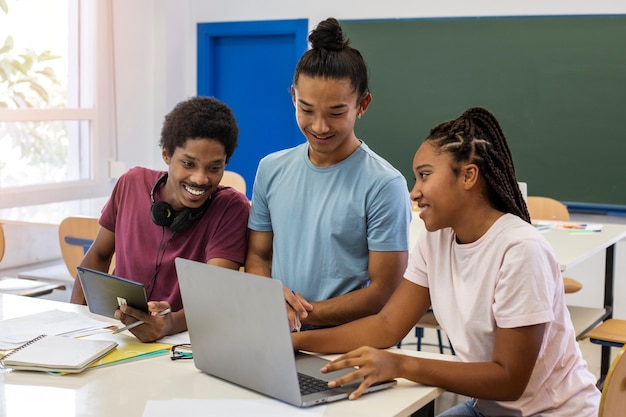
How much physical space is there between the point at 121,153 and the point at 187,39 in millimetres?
1182

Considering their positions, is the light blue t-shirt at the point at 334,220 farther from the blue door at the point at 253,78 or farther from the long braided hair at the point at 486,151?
the blue door at the point at 253,78

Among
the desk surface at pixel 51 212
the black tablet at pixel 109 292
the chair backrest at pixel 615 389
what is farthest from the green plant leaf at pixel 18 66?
the chair backrest at pixel 615 389

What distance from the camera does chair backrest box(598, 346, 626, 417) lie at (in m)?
1.58

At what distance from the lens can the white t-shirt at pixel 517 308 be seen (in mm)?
1674

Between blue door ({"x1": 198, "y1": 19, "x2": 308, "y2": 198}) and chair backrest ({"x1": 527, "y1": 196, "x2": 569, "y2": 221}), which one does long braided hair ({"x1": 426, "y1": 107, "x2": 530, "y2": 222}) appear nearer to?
chair backrest ({"x1": 527, "y1": 196, "x2": 569, "y2": 221})

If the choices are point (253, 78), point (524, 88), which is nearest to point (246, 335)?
point (524, 88)

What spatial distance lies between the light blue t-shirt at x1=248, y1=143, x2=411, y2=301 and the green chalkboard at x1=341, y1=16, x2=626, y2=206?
370cm

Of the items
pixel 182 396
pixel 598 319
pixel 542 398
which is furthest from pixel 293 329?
pixel 598 319

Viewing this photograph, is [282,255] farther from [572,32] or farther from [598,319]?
[572,32]

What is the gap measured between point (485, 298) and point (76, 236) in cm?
254

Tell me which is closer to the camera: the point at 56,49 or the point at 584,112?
the point at 584,112

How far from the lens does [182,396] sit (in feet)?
5.41

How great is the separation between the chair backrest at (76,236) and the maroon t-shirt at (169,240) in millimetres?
1460

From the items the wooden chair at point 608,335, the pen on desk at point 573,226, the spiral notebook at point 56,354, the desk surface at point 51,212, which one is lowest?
the wooden chair at point 608,335
